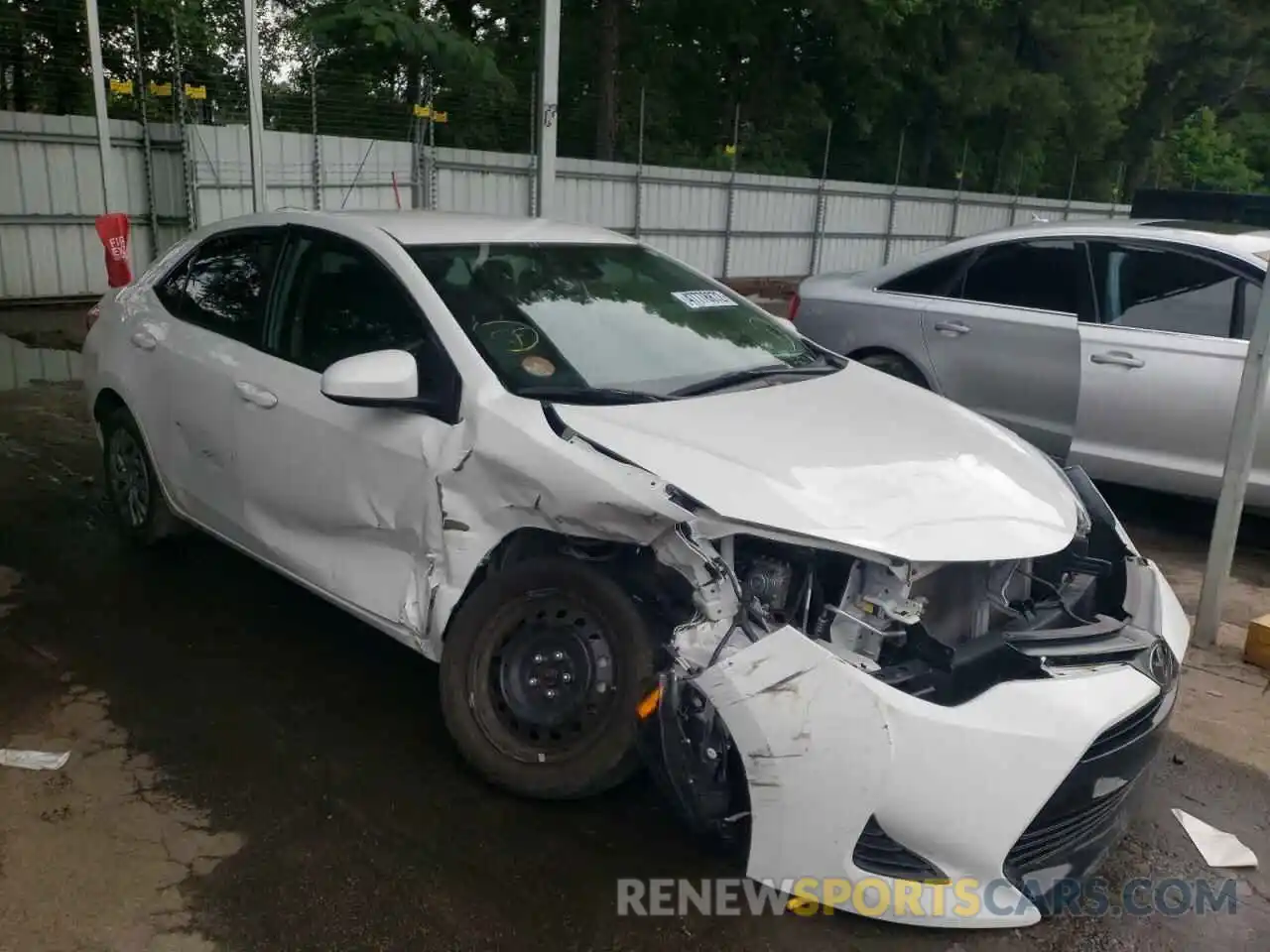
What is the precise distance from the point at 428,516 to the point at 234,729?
1004 mm

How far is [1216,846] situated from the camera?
3.06m

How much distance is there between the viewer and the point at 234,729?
3.46 m

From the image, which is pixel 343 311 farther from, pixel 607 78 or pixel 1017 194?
pixel 1017 194

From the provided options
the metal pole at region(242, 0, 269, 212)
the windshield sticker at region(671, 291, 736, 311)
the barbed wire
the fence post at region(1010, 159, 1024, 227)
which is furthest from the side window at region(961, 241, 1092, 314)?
the fence post at region(1010, 159, 1024, 227)

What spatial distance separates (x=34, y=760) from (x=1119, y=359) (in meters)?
5.08

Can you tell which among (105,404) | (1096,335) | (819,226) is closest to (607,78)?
(819,226)

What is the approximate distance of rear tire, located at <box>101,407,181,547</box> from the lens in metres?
4.70

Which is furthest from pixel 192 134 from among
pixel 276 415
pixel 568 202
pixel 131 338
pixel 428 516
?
pixel 428 516

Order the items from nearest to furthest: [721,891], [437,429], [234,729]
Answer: [721,891] < [437,429] < [234,729]

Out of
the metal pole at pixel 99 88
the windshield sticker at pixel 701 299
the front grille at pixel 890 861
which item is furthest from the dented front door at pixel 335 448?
the metal pole at pixel 99 88

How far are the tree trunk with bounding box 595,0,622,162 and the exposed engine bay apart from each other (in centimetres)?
1602

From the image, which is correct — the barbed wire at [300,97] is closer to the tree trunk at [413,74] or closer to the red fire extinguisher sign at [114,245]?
the tree trunk at [413,74]

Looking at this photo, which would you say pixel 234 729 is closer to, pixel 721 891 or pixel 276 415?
pixel 276 415

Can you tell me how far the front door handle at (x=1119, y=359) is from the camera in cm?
544
